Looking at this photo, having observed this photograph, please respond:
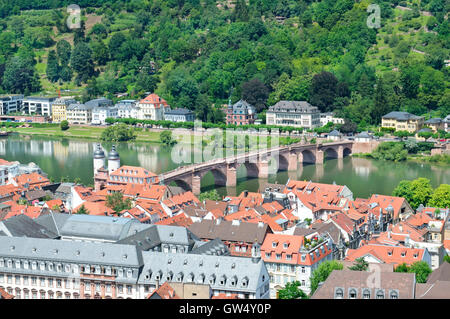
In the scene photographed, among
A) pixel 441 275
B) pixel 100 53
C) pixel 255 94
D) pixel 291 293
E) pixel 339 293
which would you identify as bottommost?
pixel 291 293

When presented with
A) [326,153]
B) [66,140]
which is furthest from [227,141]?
[66,140]

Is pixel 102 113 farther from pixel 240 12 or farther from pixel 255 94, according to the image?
pixel 240 12

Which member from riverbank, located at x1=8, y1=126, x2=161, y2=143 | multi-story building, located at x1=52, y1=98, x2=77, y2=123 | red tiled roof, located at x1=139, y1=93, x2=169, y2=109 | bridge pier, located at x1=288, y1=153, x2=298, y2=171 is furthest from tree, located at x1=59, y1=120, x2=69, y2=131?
bridge pier, located at x1=288, y1=153, x2=298, y2=171

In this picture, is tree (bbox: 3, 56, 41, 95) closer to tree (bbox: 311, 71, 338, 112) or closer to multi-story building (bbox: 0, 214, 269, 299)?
tree (bbox: 311, 71, 338, 112)

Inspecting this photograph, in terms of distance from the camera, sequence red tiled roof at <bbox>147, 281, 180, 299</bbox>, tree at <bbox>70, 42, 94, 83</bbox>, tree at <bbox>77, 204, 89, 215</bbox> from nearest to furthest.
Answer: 1. red tiled roof at <bbox>147, 281, 180, 299</bbox>
2. tree at <bbox>77, 204, 89, 215</bbox>
3. tree at <bbox>70, 42, 94, 83</bbox>

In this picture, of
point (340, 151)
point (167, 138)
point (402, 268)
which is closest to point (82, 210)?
point (402, 268)

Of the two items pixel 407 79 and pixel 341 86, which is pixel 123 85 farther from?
pixel 407 79
